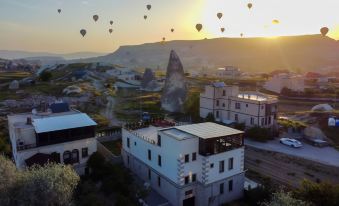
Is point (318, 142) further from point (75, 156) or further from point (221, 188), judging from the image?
point (75, 156)

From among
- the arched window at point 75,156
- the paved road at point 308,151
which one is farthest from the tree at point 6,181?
the paved road at point 308,151

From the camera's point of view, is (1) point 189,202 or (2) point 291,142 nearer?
(1) point 189,202

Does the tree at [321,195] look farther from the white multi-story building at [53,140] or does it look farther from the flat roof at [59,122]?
the flat roof at [59,122]

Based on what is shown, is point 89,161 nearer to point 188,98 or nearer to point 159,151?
point 159,151

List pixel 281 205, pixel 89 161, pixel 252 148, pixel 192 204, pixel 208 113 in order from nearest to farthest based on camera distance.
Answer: pixel 281 205, pixel 192 204, pixel 89 161, pixel 252 148, pixel 208 113

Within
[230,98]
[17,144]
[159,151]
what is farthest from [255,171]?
[17,144]

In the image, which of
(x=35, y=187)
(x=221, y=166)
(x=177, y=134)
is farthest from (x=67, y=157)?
(x=221, y=166)
